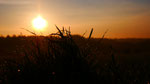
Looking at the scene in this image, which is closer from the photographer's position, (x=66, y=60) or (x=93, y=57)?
(x=66, y=60)

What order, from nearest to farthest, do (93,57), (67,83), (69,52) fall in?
(67,83) < (69,52) < (93,57)

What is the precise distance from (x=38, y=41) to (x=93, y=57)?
61 cm

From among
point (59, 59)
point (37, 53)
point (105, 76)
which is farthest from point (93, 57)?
point (37, 53)

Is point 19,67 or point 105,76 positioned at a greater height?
point 19,67

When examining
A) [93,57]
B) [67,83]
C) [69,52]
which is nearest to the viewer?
[67,83]

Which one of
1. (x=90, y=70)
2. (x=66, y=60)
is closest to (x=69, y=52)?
(x=66, y=60)

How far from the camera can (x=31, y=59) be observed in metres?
2.25

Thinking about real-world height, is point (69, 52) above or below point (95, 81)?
above

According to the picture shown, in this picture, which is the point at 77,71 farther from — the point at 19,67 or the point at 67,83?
the point at 19,67

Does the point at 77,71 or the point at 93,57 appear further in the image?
the point at 93,57

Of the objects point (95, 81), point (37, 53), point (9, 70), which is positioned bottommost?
point (95, 81)

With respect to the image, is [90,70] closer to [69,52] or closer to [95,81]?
[95,81]

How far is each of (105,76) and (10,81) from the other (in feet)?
2.95

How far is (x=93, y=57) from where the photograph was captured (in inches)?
87.4
